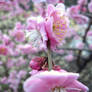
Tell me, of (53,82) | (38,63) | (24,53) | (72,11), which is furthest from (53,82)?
(24,53)

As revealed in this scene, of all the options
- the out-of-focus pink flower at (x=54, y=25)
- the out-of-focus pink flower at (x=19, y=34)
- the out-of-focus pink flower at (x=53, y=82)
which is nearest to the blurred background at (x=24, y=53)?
the out-of-focus pink flower at (x=19, y=34)

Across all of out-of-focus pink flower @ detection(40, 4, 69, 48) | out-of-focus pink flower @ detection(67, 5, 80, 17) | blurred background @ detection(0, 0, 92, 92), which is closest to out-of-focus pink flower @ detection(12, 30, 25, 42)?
blurred background @ detection(0, 0, 92, 92)

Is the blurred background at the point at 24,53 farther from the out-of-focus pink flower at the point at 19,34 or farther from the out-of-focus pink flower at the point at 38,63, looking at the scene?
the out-of-focus pink flower at the point at 38,63

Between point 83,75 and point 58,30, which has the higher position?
point 58,30

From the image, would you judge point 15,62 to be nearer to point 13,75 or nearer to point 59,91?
point 13,75

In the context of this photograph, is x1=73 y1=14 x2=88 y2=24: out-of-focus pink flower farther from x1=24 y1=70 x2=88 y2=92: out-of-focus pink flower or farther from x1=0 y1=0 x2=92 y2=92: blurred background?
x1=24 y1=70 x2=88 y2=92: out-of-focus pink flower

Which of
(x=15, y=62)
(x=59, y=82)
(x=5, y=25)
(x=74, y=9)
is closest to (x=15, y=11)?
(x=15, y=62)

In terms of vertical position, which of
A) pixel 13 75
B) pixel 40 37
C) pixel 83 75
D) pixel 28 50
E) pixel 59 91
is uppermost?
pixel 40 37

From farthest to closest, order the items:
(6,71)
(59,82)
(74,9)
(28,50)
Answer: (6,71)
(28,50)
(74,9)
(59,82)
